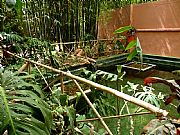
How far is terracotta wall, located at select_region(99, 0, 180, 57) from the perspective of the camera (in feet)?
17.4

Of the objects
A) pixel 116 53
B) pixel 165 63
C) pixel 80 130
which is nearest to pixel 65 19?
pixel 116 53

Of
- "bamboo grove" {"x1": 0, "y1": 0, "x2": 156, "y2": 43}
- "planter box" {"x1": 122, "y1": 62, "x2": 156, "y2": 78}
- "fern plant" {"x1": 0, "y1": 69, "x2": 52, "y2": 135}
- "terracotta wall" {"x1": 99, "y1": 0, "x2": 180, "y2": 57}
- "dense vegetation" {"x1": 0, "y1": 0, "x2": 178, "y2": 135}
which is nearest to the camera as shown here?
"fern plant" {"x1": 0, "y1": 69, "x2": 52, "y2": 135}

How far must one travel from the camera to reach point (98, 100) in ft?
5.56

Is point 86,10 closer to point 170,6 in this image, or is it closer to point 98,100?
point 170,6

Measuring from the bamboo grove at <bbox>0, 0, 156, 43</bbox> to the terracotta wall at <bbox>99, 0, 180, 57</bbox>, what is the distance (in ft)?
3.05

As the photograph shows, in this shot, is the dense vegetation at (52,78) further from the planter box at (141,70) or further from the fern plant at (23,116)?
the planter box at (141,70)

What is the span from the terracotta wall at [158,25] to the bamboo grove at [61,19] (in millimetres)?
928

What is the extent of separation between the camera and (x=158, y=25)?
5602 millimetres

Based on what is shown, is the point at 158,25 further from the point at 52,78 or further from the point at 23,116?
the point at 23,116

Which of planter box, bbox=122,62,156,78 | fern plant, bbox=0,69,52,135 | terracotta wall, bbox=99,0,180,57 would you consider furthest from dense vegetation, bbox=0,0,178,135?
terracotta wall, bbox=99,0,180,57

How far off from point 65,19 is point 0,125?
164 inches

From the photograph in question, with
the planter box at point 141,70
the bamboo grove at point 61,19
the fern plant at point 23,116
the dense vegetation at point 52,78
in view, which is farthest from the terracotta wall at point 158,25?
the fern plant at point 23,116

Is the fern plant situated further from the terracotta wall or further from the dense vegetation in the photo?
the terracotta wall

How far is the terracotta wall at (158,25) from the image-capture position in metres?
5.30
